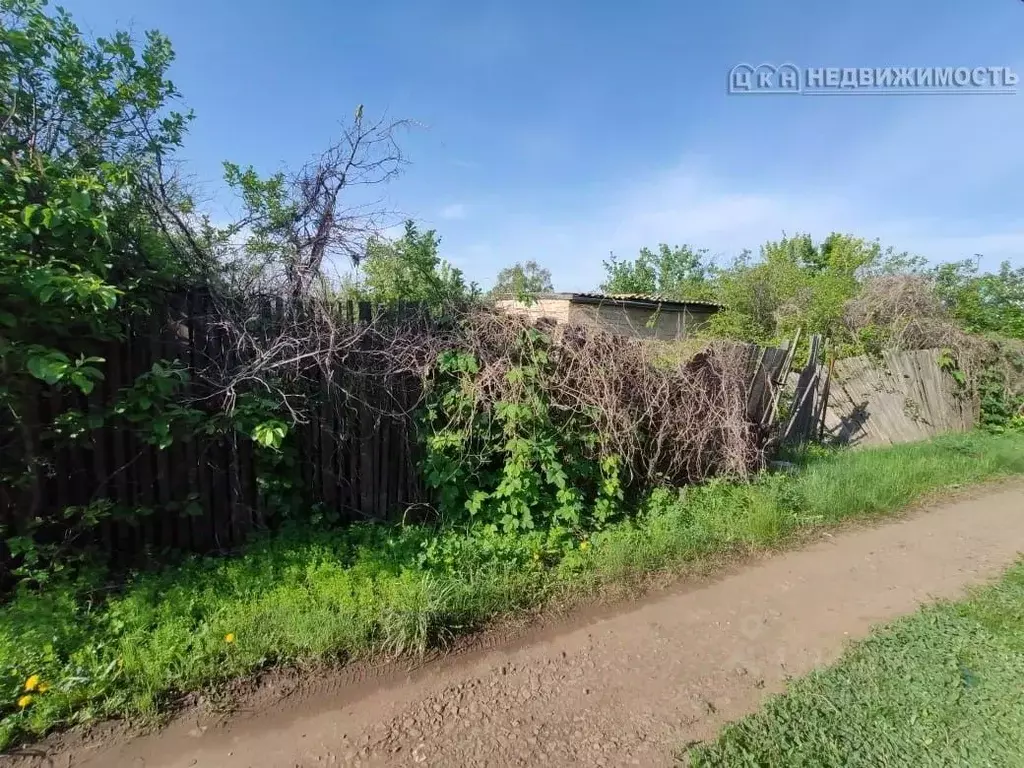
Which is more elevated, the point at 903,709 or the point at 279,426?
the point at 279,426

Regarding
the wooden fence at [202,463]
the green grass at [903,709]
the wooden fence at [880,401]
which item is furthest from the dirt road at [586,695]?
the wooden fence at [880,401]

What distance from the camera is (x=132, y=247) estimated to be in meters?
3.44

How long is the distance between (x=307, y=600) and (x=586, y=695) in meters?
1.71

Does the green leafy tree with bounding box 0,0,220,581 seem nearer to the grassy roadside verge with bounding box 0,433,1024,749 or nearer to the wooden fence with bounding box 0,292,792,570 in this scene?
the wooden fence with bounding box 0,292,792,570

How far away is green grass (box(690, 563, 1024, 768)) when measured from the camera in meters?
2.13

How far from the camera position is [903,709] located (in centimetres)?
240

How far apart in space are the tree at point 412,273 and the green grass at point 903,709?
11.4 feet

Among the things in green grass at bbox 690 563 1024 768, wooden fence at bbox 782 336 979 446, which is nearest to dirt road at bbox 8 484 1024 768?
green grass at bbox 690 563 1024 768

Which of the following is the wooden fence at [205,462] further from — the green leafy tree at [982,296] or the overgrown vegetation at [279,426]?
the green leafy tree at [982,296]

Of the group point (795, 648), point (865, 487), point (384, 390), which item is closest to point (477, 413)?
point (384, 390)

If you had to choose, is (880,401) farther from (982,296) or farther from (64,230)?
(64,230)

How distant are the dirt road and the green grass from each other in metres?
0.16

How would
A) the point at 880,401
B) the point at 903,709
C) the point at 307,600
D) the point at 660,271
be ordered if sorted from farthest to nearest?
1. the point at 660,271
2. the point at 880,401
3. the point at 307,600
4. the point at 903,709

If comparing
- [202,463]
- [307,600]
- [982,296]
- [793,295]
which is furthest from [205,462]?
[982,296]
